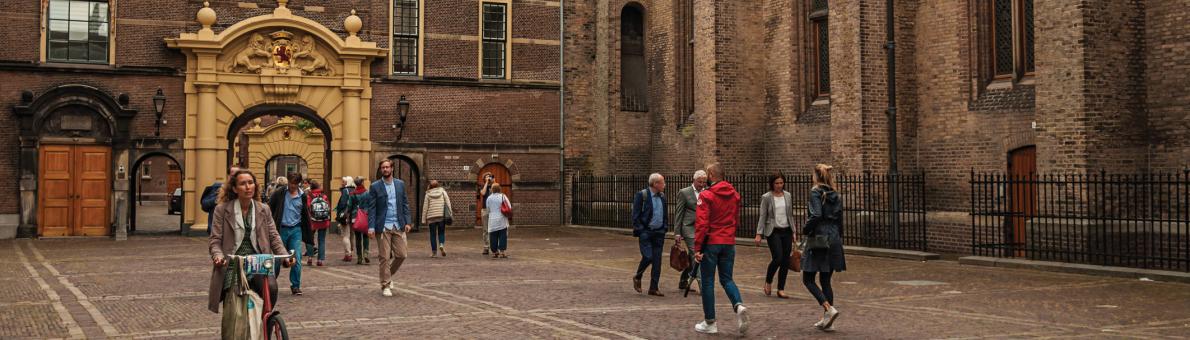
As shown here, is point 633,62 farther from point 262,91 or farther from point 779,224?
point 779,224

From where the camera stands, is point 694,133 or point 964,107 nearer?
point 964,107

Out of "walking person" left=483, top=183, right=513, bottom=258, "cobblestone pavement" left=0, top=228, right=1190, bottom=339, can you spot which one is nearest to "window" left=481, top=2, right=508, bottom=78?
"walking person" left=483, top=183, right=513, bottom=258

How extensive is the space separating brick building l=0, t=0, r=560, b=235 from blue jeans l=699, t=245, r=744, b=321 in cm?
1954

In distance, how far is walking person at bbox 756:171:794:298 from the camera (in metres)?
12.5

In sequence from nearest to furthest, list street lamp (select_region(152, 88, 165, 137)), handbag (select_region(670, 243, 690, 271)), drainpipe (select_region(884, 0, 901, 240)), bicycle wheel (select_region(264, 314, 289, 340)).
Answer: bicycle wheel (select_region(264, 314, 289, 340))
handbag (select_region(670, 243, 690, 271))
drainpipe (select_region(884, 0, 901, 240))
street lamp (select_region(152, 88, 165, 137))

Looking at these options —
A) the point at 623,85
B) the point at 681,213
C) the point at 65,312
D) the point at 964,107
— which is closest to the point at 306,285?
the point at 65,312

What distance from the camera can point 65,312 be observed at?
10789mm

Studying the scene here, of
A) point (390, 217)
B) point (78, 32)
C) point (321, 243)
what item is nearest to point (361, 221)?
point (321, 243)

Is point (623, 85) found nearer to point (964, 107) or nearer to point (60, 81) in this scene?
point (964, 107)

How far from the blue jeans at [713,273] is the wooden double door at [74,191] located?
2032 cm

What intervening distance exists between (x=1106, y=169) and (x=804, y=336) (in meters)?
9.85

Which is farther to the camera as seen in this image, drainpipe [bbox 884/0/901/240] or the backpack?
drainpipe [bbox 884/0/901/240]

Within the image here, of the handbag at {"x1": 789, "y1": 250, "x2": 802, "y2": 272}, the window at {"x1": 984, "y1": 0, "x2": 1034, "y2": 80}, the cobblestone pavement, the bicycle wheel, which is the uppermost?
the window at {"x1": 984, "y1": 0, "x2": 1034, "y2": 80}

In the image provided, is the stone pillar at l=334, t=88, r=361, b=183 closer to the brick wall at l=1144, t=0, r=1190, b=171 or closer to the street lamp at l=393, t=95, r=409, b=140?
the street lamp at l=393, t=95, r=409, b=140
